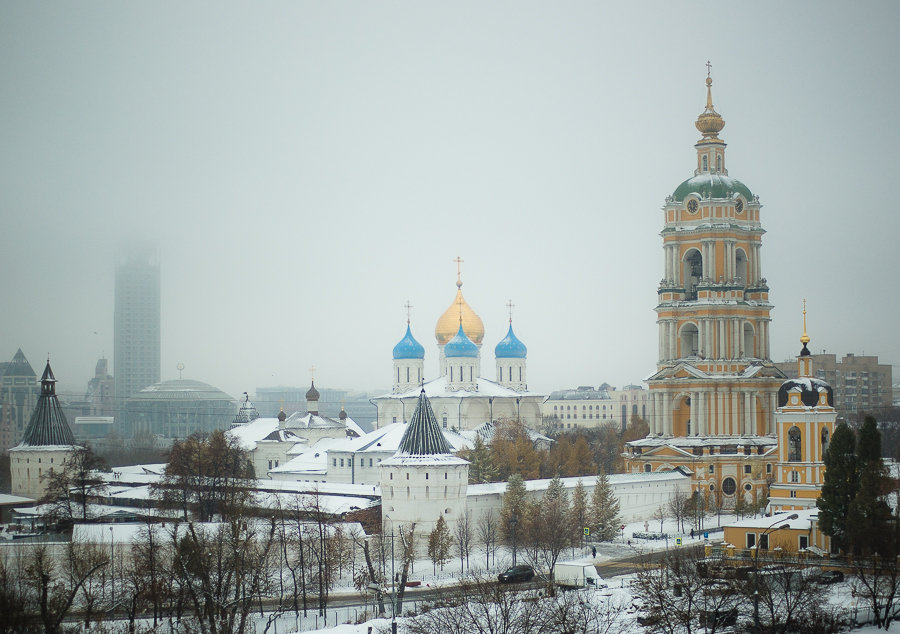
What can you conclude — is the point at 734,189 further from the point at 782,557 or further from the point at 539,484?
the point at 782,557

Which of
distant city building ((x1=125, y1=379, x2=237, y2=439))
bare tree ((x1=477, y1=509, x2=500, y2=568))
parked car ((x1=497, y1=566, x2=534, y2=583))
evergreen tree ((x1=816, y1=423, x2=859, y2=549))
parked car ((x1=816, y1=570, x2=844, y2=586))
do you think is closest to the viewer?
parked car ((x1=816, y1=570, x2=844, y2=586))

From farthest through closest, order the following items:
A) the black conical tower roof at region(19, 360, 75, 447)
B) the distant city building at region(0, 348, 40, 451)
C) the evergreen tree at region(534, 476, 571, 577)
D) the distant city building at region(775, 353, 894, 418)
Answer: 1. the distant city building at region(775, 353, 894, 418)
2. the distant city building at region(0, 348, 40, 451)
3. the black conical tower roof at region(19, 360, 75, 447)
4. the evergreen tree at region(534, 476, 571, 577)

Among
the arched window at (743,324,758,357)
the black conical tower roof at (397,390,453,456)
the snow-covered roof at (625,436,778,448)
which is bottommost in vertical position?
the snow-covered roof at (625,436,778,448)

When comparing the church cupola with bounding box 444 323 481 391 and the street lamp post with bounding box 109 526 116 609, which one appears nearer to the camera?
the street lamp post with bounding box 109 526 116 609

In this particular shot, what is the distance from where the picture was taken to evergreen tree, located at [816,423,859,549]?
129 ft

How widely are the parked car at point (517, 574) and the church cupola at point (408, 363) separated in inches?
1784

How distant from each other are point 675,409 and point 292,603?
2988 cm

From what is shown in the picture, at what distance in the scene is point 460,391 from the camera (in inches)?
3024

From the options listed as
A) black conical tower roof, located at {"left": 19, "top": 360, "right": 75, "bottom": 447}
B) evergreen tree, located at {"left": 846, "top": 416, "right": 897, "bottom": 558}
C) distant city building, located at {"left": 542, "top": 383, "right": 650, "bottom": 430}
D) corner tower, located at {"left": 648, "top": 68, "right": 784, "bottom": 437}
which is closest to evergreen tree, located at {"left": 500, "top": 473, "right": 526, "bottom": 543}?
evergreen tree, located at {"left": 846, "top": 416, "right": 897, "bottom": 558}

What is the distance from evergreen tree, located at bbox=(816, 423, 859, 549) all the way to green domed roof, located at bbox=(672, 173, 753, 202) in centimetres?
2300

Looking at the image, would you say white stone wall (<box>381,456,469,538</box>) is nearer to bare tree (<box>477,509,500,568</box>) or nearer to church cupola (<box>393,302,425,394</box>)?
bare tree (<box>477,509,500,568</box>)

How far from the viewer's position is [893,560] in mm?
36719

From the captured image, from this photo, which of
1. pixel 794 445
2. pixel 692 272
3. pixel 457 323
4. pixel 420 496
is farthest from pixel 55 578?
pixel 457 323

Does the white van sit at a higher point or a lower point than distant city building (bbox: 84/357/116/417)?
lower
